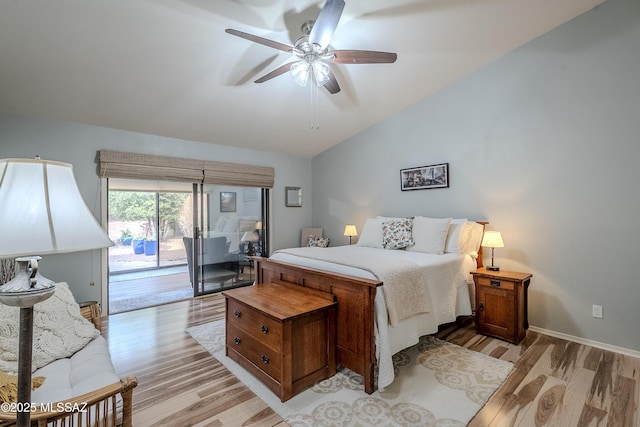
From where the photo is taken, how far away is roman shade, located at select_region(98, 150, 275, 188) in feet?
12.2

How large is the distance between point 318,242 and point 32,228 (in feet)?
15.6

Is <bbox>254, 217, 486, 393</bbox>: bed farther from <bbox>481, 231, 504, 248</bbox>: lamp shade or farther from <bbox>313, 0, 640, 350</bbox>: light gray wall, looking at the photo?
<bbox>313, 0, 640, 350</bbox>: light gray wall

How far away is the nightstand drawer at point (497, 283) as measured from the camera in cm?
288

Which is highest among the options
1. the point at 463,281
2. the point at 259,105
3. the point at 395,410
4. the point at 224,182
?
the point at 259,105

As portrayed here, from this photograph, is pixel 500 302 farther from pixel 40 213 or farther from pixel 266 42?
pixel 40 213

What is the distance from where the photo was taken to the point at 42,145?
11.0ft

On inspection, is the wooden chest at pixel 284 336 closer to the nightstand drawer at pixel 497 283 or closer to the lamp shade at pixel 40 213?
the lamp shade at pixel 40 213

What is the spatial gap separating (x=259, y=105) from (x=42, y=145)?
8.25ft

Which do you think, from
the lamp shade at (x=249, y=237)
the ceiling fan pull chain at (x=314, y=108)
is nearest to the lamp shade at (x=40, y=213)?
the ceiling fan pull chain at (x=314, y=108)

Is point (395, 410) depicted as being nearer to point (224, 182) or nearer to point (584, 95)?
point (584, 95)

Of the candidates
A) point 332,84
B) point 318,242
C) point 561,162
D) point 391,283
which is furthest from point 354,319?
point 318,242

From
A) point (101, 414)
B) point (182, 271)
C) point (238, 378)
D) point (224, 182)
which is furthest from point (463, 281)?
point (182, 271)

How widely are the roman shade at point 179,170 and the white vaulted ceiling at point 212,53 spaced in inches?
15.4

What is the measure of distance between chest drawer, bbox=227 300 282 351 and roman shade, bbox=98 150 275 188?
241 cm
